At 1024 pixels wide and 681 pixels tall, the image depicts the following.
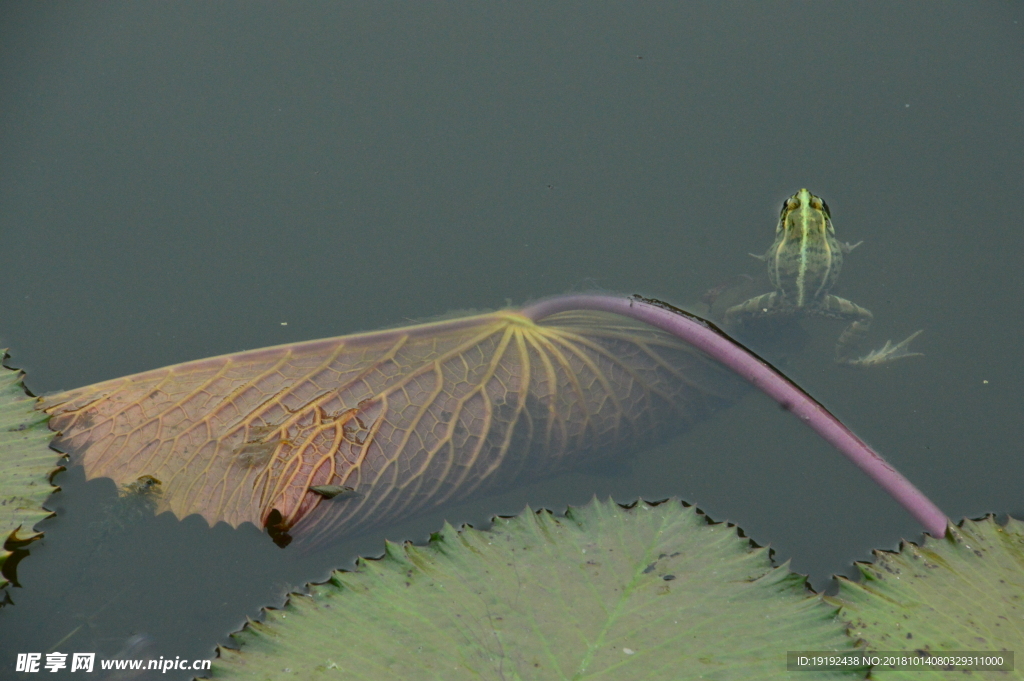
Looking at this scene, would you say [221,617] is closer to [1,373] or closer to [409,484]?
[409,484]

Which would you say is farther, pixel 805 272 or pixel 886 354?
pixel 805 272

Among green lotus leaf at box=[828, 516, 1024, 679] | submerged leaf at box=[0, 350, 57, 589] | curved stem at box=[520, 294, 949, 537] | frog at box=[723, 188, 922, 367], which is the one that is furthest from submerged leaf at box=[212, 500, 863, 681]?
frog at box=[723, 188, 922, 367]

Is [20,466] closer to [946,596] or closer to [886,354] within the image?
[946,596]

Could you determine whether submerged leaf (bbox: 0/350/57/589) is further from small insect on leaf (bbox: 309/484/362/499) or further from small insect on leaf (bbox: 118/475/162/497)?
small insect on leaf (bbox: 309/484/362/499)

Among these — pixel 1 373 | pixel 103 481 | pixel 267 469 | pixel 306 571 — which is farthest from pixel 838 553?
pixel 1 373

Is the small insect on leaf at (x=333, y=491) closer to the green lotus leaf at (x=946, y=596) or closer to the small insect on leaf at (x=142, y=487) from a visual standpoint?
the small insect on leaf at (x=142, y=487)

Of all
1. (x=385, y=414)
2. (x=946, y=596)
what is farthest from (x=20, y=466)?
(x=946, y=596)

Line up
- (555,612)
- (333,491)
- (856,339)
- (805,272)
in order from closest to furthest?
(555,612) < (333,491) < (856,339) < (805,272)
